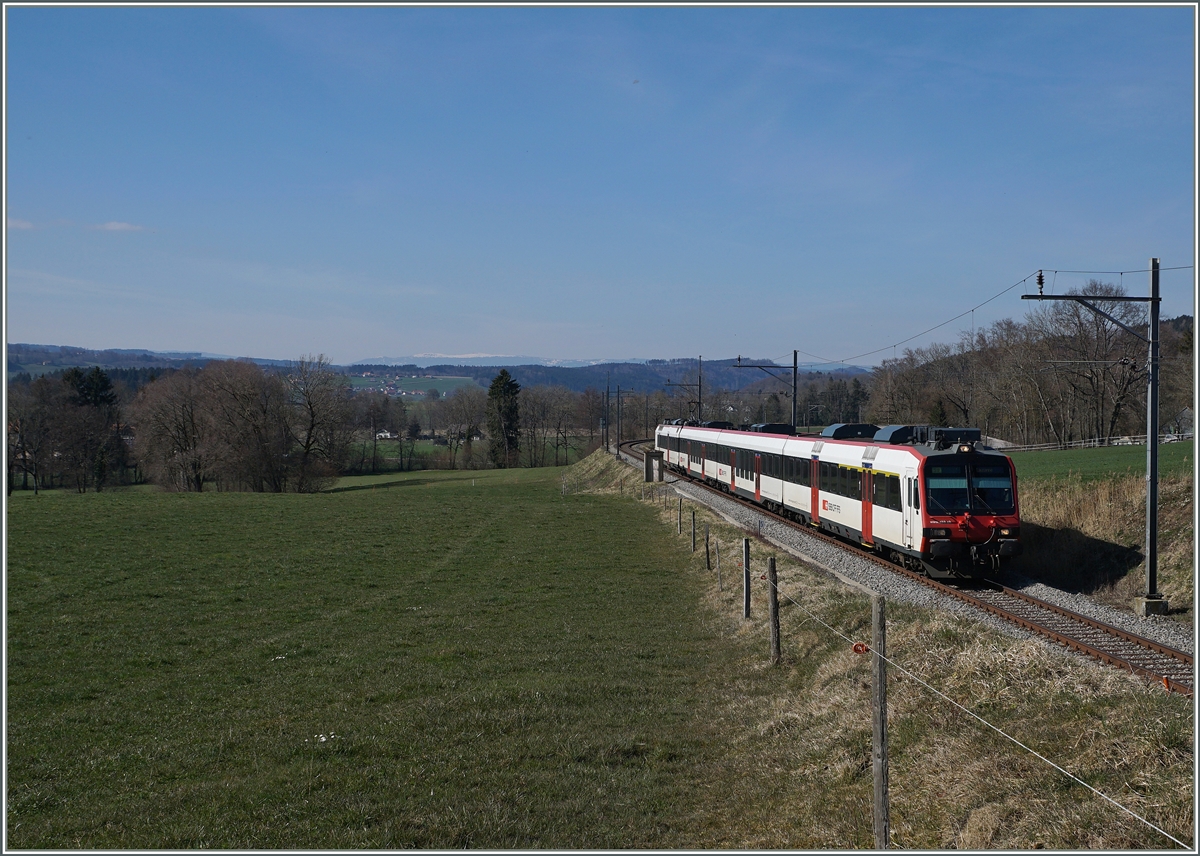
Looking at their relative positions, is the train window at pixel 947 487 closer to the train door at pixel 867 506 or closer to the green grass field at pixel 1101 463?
the train door at pixel 867 506

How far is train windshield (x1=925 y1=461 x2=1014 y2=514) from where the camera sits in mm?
19812

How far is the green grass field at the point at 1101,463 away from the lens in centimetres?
2706

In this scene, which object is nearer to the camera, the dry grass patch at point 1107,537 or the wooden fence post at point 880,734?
the wooden fence post at point 880,734

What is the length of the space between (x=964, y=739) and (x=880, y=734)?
51.0 inches

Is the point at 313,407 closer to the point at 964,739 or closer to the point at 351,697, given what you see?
the point at 351,697

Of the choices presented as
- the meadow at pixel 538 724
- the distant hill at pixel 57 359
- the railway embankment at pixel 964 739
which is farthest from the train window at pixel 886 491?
the distant hill at pixel 57 359

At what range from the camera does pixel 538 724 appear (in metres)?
10.6

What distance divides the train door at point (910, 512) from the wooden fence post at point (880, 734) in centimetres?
1311

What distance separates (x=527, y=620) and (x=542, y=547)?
11.5 m

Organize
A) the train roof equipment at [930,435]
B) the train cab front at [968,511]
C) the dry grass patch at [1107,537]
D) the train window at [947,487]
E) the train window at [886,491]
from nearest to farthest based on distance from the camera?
the train cab front at [968,511] < the train window at [947,487] < the dry grass patch at [1107,537] < the train roof equipment at [930,435] < the train window at [886,491]

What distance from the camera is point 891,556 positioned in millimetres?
23203

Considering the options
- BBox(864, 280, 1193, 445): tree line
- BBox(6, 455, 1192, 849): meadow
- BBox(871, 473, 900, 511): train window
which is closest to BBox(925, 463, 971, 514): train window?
BBox(871, 473, 900, 511): train window

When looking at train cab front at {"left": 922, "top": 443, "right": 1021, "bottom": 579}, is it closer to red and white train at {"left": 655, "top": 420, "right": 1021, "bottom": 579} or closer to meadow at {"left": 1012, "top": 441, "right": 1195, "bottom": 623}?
red and white train at {"left": 655, "top": 420, "right": 1021, "bottom": 579}

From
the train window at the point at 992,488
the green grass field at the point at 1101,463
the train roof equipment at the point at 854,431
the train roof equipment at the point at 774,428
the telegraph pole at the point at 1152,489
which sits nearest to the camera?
the telegraph pole at the point at 1152,489
